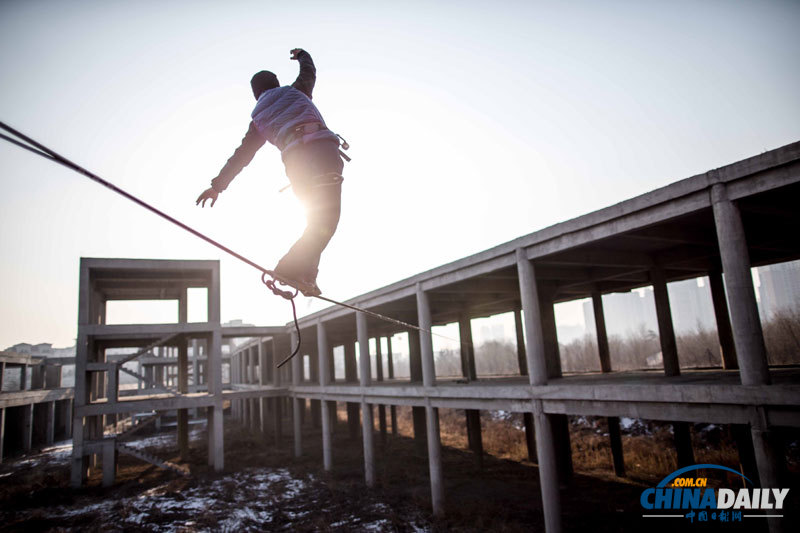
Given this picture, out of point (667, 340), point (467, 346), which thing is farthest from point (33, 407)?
point (667, 340)

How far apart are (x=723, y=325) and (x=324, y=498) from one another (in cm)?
1421

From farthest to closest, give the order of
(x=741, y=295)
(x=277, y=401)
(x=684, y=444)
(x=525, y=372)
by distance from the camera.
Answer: (x=277, y=401) < (x=525, y=372) < (x=684, y=444) < (x=741, y=295)

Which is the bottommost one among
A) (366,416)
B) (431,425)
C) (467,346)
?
(366,416)

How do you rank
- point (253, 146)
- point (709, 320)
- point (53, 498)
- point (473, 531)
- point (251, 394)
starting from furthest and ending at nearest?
point (709, 320) < point (251, 394) < point (53, 498) < point (473, 531) < point (253, 146)

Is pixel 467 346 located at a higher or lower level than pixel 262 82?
lower

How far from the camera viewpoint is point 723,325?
13.8 meters

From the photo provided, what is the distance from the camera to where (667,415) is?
23.2 ft

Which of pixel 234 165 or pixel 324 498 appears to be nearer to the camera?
pixel 234 165

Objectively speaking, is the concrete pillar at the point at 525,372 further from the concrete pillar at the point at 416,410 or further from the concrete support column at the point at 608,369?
the concrete pillar at the point at 416,410

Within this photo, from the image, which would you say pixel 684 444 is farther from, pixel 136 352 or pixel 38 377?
pixel 38 377

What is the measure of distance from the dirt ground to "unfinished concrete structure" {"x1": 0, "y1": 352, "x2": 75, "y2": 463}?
7402 millimetres

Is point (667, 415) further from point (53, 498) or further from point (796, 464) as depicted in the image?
point (53, 498)

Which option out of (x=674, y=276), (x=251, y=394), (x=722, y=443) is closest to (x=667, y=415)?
(x=674, y=276)

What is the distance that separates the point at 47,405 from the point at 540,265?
Result: 130 ft
